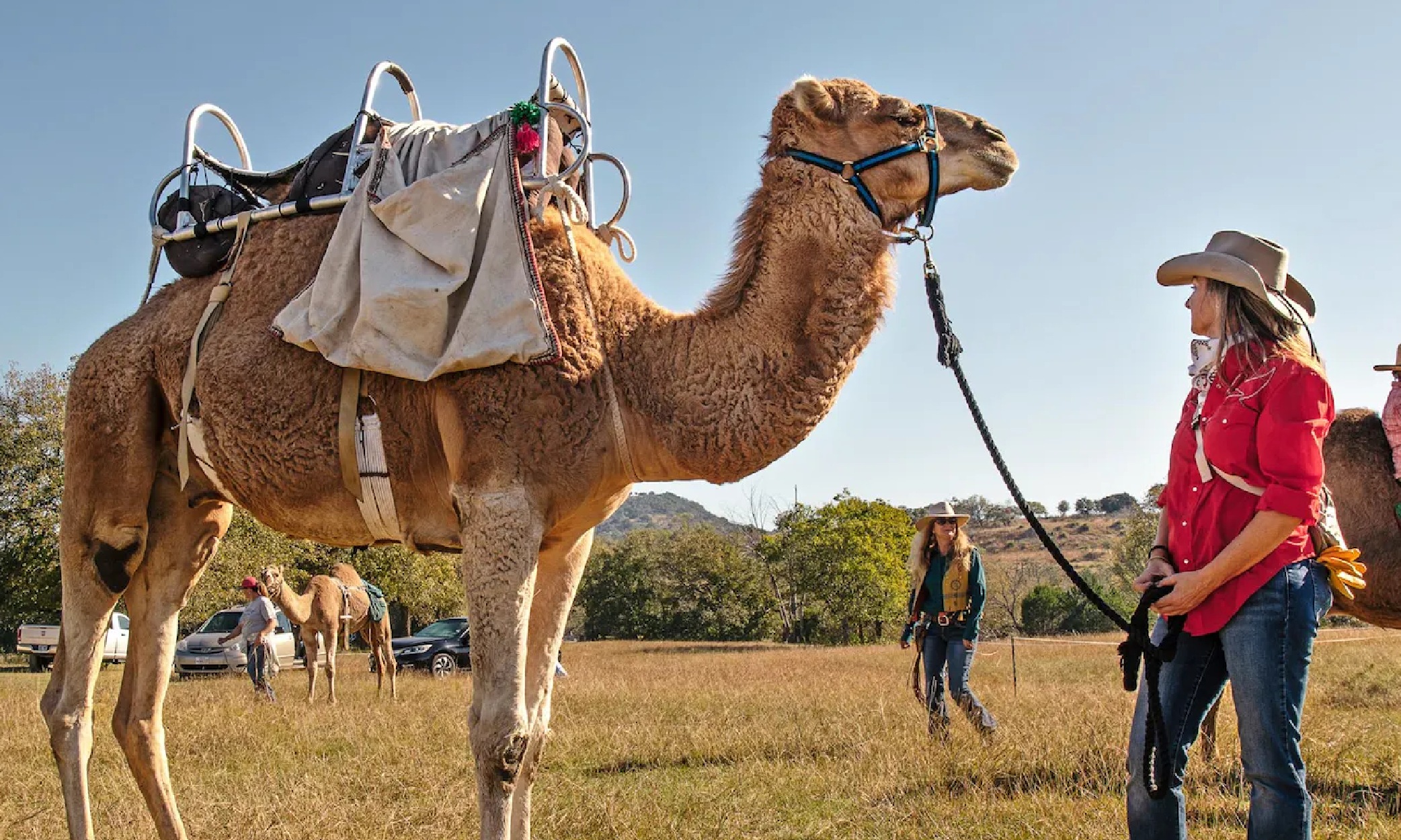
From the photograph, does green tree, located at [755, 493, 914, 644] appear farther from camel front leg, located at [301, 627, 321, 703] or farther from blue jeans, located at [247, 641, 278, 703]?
blue jeans, located at [247, 641, 278, 703]

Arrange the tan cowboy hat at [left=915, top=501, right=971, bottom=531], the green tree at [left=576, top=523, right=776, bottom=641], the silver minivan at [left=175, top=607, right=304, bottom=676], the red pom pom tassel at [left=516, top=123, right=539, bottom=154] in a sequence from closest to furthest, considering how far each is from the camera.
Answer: the red pom pom tassel at [left=516, top=123, right=539, bottom=154], the tan cowboy hat at [left=915, top=501, right=971, bottom=531], the silver minivan at [left=175, top=607, right=304, bottom=676], the green tree at [left=576, top=523, right=776, bottom=641]

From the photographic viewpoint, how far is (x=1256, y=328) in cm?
332

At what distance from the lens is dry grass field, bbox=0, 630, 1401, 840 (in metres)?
5.26

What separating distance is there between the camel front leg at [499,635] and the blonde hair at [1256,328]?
8.16 ft

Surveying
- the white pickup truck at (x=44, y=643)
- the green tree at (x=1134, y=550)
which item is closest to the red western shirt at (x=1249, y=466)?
the white pickup truck at (x=44, y=643)

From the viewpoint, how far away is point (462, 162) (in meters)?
4.23

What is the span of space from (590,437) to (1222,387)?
2219mm

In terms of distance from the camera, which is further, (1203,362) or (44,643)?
(44,643)

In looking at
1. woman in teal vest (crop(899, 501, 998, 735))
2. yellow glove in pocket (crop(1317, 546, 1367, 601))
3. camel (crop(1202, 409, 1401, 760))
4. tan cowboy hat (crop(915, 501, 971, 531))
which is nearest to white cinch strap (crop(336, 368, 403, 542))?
yellow glove in pocket (crop(1317, 546, 1367, 601))

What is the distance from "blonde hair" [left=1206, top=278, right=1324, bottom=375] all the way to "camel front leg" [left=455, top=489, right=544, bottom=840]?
8.16 feet

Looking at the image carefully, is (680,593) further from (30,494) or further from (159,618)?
(159,618)

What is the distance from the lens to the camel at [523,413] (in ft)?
12.6

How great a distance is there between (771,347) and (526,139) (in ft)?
4.57

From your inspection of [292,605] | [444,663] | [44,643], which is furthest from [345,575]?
[44,643]
